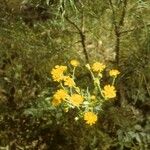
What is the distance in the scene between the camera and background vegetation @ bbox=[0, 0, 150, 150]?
10.6ft

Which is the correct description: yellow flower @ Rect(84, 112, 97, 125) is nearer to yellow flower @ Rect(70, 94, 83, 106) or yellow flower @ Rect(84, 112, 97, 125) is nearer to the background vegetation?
yellow flower @ Rect(70, 94, 83, 106)

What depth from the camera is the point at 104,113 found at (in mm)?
3354

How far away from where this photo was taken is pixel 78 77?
3629mm

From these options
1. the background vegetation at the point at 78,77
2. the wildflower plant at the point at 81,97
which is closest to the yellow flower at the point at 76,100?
the wildflower plant at the point at 81,97

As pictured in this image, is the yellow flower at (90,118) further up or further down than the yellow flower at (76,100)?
further down

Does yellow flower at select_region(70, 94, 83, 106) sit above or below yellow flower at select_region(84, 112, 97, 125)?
above

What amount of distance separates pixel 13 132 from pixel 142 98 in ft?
3.60

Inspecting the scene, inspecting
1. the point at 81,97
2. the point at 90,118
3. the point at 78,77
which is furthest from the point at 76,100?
the point at 78,77

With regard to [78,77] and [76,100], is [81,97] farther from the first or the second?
[78,77]

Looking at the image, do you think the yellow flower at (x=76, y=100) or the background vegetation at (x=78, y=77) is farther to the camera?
the background vegetation at (x=78, y=77)

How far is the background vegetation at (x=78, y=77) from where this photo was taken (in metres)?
3.23

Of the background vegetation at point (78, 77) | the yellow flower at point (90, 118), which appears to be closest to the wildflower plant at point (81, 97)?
the yellow flower at point (90, 118)

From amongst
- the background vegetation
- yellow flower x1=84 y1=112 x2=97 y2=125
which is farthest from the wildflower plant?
the background vegetation

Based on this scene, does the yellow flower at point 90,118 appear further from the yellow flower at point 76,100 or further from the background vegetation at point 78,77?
the background vegetation at point 78,77
